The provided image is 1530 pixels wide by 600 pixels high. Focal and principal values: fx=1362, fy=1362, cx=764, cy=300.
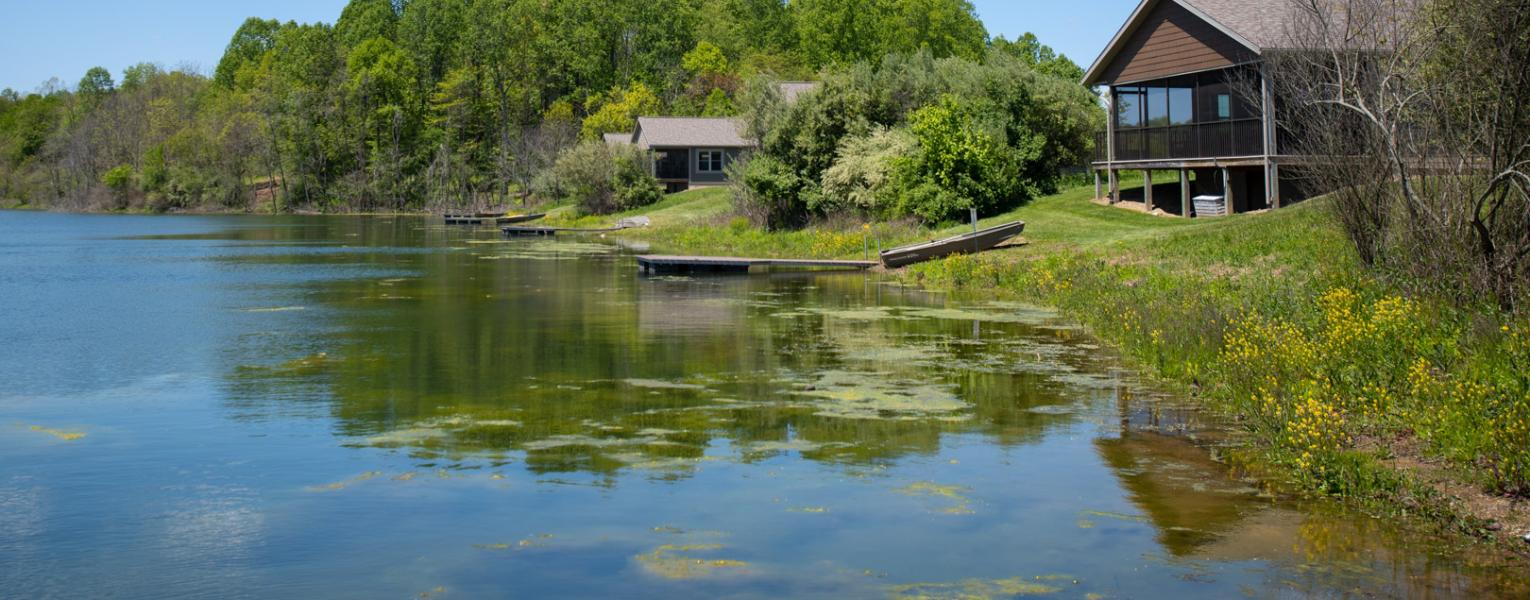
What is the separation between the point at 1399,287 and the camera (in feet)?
60.1

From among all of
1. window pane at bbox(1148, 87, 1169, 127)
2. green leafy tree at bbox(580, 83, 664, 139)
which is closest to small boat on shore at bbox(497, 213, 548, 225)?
green leafy tree at bbox(580, 83, 664, 139)

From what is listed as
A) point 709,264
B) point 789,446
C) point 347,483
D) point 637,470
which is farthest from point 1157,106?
point 347,483

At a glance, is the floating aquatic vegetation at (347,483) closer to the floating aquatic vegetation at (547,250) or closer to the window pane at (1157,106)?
the window pane at (1157,106)

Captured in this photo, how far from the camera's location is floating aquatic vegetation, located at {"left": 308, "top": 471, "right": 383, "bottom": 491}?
13.3 meters

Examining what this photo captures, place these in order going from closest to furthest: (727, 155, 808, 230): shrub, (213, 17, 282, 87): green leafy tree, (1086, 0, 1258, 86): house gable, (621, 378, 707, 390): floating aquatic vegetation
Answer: (621, 378, 707, 390): floating aquatic vegetation → (1086, 0, 1258, 86): house gable → (727, 155, 808, 230): shrub → (213, 17, 282, 87): green leafy tree

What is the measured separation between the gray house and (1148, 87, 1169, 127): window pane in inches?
1834

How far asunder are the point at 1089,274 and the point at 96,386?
19.7 m

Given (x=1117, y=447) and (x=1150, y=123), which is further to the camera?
(x=1150, y=123)

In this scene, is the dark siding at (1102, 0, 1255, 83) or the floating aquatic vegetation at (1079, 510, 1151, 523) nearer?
the floating aquatic vegetation at (1079, 510, 1151, 523)

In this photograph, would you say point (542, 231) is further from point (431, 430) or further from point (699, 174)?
point (431, 430)

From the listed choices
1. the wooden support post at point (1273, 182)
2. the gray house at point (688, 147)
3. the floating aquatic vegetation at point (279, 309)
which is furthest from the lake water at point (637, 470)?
the gray house at point (688, 147)

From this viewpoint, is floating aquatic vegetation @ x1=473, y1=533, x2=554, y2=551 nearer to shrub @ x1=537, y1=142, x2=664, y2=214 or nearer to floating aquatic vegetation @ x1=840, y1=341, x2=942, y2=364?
floating aquatic vegetation @ x1=840, y1=341, x2=942, y2=364

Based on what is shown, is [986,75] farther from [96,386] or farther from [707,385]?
[96,386]

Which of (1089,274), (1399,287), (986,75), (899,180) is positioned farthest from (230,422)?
(986,75)
